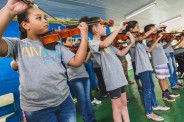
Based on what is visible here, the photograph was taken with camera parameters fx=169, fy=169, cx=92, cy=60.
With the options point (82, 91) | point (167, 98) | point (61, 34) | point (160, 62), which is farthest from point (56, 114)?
point (167, 98)

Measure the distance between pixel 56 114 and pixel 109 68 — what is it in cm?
112

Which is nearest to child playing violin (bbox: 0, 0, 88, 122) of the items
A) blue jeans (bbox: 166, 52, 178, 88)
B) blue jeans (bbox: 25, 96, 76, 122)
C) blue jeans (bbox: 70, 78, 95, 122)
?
blue jeans (bbox: 25, 96, 76, 122)

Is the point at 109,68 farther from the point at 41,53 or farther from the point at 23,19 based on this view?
the point at 23,19

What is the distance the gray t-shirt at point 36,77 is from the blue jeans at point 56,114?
3cm

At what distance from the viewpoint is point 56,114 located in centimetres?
131

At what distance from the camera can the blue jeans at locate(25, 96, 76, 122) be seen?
1.21 metres

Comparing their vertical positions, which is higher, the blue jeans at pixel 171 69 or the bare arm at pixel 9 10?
the bare arm at pixel 9 10

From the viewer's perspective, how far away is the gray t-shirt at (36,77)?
121 cm

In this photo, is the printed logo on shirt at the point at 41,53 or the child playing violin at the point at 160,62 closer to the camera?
the printed logo on shirt at the point at 41,53

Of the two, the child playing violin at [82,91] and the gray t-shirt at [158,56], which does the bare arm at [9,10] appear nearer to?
the child playing violin at [82,91]

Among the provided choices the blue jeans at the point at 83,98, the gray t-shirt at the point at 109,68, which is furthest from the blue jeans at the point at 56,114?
the blue jeans at the point at 83,98

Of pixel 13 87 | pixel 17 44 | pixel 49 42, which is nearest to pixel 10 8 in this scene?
pixel 17 44

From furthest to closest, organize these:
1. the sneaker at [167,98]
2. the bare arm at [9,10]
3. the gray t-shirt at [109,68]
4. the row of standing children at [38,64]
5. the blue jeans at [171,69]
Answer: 1. the blue jeans at [171,69]
2. the sneaker at [167,98]
3. the gray t-shirt at [109,68]
4. the row of standing children at [38,64]
5. the bare arm at [9,10]

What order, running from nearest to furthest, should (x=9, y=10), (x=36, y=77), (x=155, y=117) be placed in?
(x=9, y=10) < (x=36, y=77) < (x=155, y=117)
